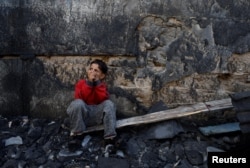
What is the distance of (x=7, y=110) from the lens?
12.7ft

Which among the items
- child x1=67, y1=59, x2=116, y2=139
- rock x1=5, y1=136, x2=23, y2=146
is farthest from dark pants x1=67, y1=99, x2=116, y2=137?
rock x1=5, y1=136, x2=23, y2=146

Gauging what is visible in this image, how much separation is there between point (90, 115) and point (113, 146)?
377 millimetres

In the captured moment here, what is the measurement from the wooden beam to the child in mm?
111

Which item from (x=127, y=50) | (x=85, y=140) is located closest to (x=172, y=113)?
(x=127, y=50)

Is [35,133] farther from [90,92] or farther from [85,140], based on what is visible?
[90,92]

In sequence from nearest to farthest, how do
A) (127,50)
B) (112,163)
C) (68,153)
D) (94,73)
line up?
(112,163)
(68,153)
(94,73)
(127,50)

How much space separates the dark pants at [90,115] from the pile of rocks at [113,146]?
0.14 metres

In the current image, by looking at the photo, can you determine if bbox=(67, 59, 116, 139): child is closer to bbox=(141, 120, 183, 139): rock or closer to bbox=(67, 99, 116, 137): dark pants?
bbox=(67, 99, 116, 137): dark pants

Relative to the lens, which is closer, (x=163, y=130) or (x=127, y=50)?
(x=163, y=130)

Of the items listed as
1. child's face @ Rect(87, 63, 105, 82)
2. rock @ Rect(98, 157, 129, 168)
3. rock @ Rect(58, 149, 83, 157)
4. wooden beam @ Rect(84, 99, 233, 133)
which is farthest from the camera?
wooden beam @ Rect(84, 99, 233, 133)

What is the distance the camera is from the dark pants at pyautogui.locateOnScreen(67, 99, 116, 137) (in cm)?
341

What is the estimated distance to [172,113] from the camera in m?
3.61

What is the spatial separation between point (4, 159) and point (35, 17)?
4.70ft

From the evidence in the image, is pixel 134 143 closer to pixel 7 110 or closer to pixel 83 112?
pixel 83 112
